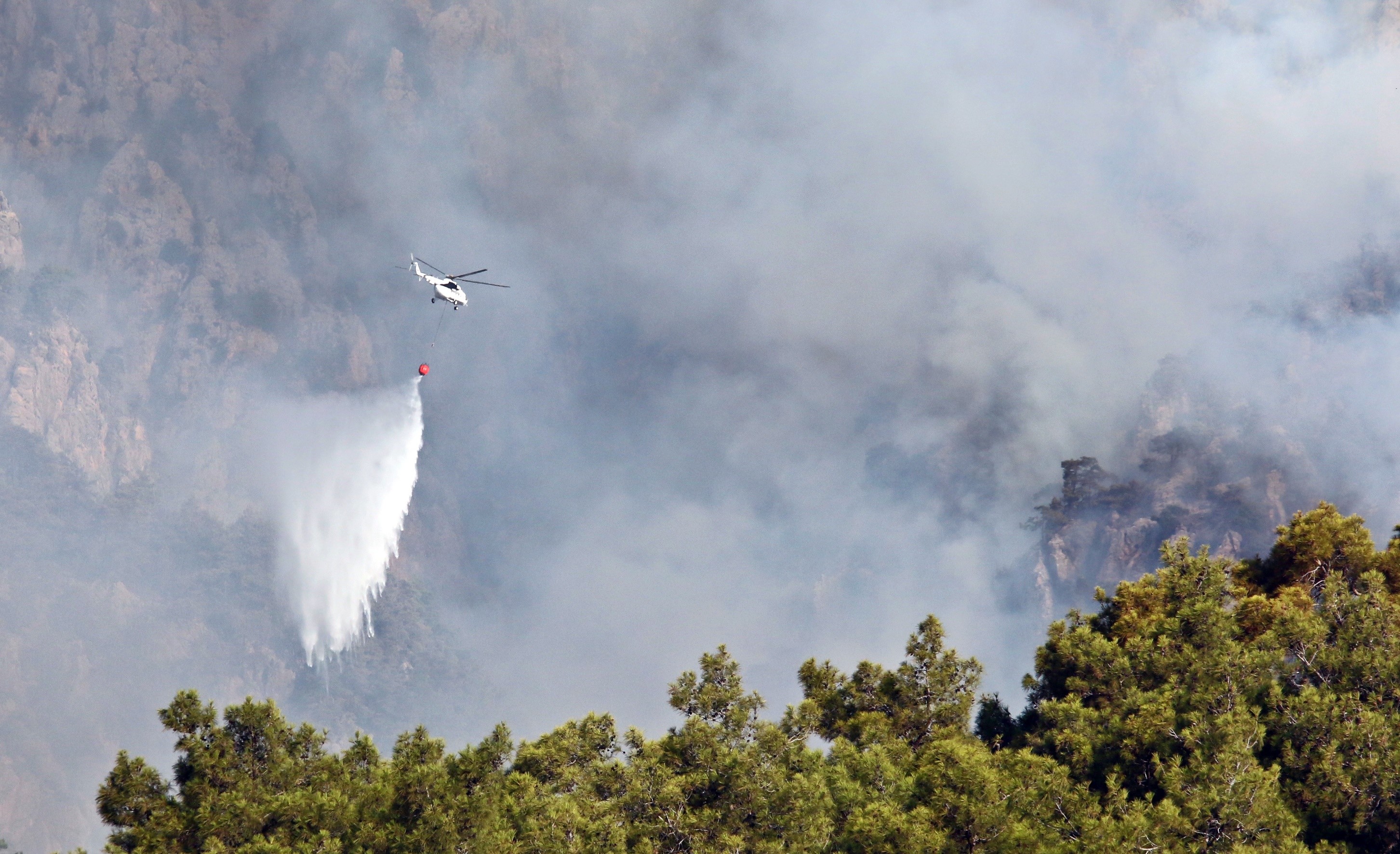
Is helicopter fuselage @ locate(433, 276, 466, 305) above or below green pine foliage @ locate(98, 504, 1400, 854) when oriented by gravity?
above

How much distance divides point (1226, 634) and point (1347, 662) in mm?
6675

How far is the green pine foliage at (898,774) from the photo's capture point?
63.5 metres

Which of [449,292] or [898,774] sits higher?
[449,292]

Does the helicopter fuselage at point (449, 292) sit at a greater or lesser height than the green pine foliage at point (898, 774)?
greater

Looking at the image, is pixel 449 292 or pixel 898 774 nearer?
pixel 898 774

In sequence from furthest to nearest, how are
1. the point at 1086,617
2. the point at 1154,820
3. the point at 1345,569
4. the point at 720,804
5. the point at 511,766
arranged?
the point at 1086,617, the point at 1345,569, the point at 511,766, the point at 720,804, the point at 1154,820

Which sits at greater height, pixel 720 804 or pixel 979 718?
pixel 979 718

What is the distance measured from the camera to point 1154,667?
78438 millimetres

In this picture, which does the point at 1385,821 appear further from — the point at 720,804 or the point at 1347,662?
the point at 720,804

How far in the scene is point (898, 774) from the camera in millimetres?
71375

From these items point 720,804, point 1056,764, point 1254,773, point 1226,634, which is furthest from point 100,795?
point 1226,634

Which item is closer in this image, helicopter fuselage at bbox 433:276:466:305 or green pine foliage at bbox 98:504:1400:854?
green pine foliage at bbox 98:504:1400:854

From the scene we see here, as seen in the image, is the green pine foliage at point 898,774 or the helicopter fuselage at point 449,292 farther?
the helicopter fuselage at point 449,292

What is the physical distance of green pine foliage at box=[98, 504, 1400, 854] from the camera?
63.5 metres
